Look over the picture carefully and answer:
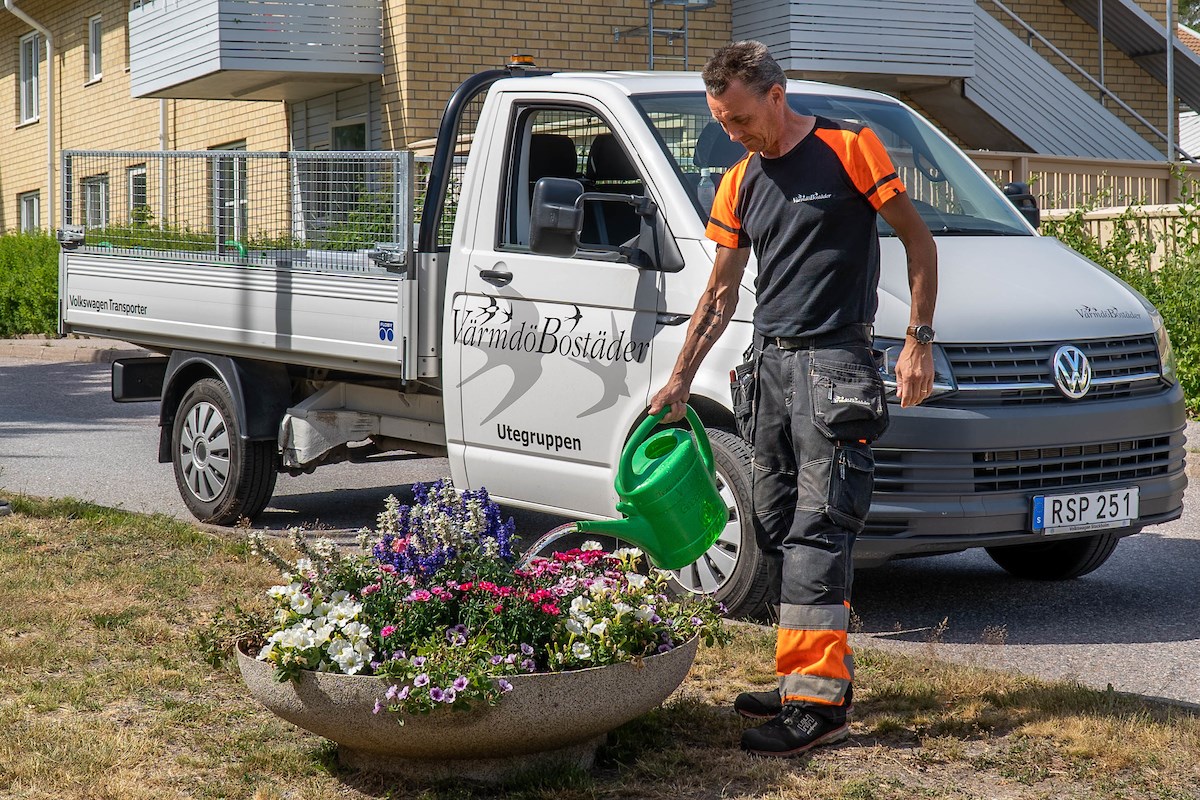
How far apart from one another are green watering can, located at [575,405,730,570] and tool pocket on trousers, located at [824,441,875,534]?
1.23 feet

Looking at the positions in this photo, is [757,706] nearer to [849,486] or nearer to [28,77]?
[849,486]

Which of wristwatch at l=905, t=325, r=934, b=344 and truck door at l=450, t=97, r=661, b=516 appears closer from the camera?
wristwatch at l=905, t=325, r=934, b=344

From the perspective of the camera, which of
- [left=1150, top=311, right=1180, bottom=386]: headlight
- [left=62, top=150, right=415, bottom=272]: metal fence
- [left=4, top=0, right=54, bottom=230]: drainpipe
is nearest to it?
[left=1150, top=311, right=1180, bottom=386]: headlight

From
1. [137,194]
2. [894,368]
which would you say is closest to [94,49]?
[137,194]

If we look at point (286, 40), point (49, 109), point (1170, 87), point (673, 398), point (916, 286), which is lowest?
point (673, 398)

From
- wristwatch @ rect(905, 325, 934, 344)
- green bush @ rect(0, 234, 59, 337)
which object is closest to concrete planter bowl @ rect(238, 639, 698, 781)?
wristwatch @ rect(905, 325, 934, 344)

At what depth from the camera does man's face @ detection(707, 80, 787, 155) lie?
4.20 m

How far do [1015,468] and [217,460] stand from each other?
443 centimetres

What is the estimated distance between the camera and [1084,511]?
5.69 meters

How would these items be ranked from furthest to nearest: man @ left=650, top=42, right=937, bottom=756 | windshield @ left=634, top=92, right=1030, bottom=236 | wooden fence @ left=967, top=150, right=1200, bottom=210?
wooden fence @ left=967, top=150, right=1200, bottom=210 < windshield @ left=634, top=92, right=1030, bottom=236 < man @ left=650, top=42, right=937, bottom=756

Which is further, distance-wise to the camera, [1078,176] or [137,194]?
[1078,176]

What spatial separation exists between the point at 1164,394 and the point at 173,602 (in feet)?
12.9

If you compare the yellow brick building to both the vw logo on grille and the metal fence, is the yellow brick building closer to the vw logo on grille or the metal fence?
the metal fence

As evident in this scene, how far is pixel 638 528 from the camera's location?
4379mm
